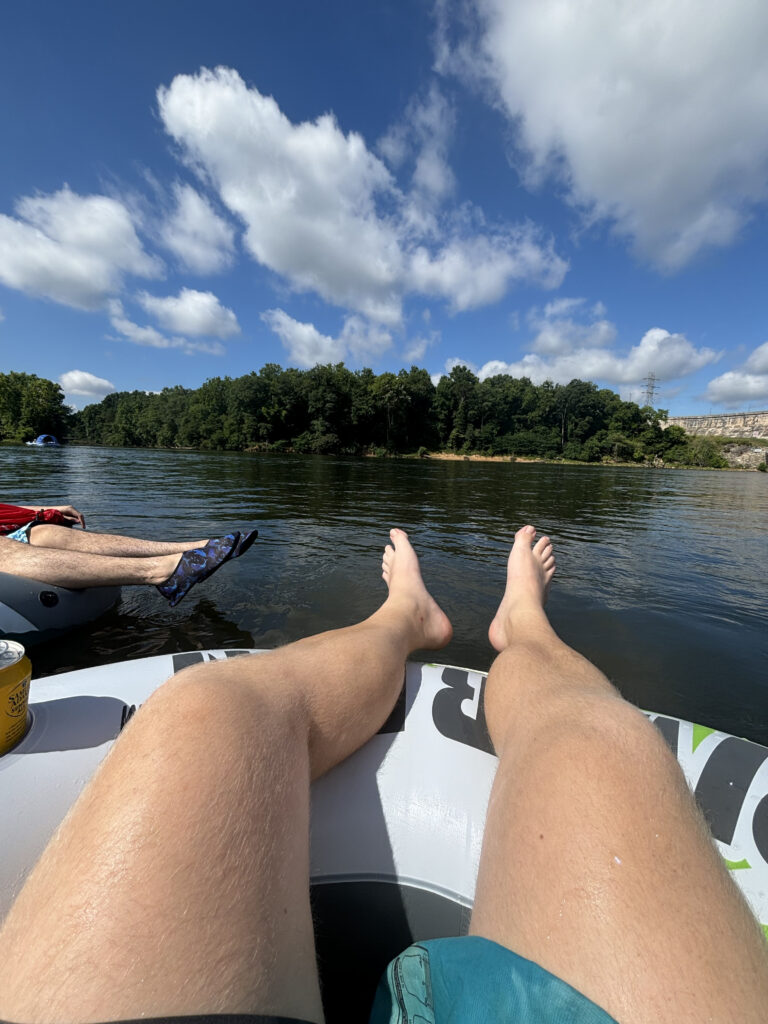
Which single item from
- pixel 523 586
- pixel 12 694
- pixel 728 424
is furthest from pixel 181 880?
pixel 728 424

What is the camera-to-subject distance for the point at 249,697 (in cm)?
67

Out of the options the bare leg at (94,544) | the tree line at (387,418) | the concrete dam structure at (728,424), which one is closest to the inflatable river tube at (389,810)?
the bare leg at (94,544)

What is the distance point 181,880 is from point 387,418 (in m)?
42.9

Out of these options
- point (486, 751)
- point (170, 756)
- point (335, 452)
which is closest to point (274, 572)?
point (486, 751)

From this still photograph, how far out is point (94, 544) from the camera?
7.47ft

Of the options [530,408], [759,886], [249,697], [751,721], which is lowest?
[751,721]

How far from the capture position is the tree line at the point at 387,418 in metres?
39.9

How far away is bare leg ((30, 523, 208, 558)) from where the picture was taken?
2.18m

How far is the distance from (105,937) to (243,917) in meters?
0.13

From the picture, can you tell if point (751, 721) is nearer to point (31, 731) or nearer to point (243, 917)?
point (243, 917)

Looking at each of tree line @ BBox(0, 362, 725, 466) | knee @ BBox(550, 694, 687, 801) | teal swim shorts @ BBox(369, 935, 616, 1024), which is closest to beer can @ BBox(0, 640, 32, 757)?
teal swim shorts @ BBox(369, 935, 616, 1024)

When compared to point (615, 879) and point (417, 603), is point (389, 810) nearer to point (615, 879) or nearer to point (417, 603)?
point (615, 879)

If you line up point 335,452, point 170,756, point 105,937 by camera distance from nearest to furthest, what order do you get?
point 105,937 → point 170,756 → point 335,452

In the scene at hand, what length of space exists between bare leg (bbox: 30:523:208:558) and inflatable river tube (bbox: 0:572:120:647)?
263 millimetres
